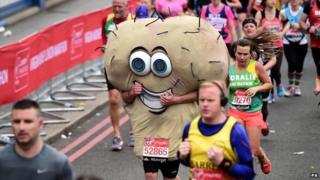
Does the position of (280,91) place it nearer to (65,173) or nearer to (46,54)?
(46,54)

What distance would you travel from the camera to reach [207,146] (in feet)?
23.3

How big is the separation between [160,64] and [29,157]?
2825 mm

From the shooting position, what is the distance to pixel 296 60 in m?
15.7

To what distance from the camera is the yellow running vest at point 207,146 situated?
709cm

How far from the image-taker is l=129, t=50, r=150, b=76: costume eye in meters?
8.90

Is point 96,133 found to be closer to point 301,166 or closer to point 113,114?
point 113,114

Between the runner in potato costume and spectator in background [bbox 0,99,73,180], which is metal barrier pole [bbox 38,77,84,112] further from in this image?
spectator in background [bbox 0,99,73,180]

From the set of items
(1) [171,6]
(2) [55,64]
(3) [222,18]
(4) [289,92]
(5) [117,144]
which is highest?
(1) [171,6]

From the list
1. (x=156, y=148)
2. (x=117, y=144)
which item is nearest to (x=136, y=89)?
(x=156, y=148)

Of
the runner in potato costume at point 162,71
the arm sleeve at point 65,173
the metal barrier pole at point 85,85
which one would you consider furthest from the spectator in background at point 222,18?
the arm sleeve at point 65,173

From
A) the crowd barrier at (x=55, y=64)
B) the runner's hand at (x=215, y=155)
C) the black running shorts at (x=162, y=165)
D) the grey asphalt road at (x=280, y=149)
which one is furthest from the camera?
the crowd barrier at (x=55, y=64)

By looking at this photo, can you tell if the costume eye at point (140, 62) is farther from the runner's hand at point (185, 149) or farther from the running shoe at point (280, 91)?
the running shoe at point (280, 91)

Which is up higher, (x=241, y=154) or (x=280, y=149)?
(x=241, y=154)

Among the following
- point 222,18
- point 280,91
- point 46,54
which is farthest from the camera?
point 280,91
